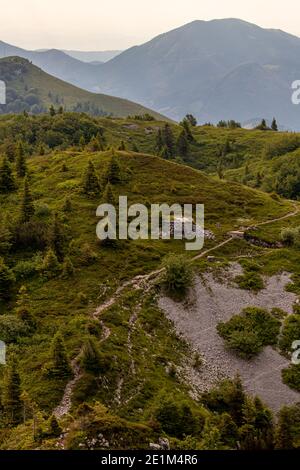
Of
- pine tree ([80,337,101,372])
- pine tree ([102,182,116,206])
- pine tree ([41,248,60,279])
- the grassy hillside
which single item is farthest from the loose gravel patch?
pine tree ([102,182,116,206])

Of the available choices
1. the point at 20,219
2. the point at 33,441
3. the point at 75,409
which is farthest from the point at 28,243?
the point at 33,441

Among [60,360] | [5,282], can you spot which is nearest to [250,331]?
[60,360]

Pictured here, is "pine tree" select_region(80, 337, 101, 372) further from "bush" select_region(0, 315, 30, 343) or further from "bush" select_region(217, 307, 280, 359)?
"bush" select_region(217, 307, 280, 359)

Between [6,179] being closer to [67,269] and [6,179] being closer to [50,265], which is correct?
[50,265]

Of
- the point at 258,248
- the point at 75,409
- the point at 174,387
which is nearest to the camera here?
the point at 75,409

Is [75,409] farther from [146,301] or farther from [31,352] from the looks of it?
[146,301]
